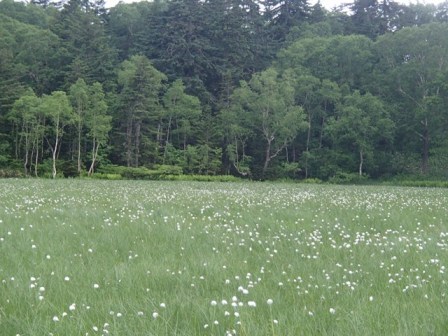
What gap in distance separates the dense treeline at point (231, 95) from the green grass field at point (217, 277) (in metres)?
40.6

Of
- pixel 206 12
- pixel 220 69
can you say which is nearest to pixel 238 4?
pixel 206 12

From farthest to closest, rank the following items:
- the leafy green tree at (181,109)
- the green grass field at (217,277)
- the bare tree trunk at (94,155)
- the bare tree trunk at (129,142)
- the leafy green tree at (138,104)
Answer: the leafy green tree at (181,109), the bare tree trunk at (129,142), the leafy green tree at (138,104), the bare tree trunk at (94,155), the green grass field at (217,277)

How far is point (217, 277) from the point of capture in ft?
16.5

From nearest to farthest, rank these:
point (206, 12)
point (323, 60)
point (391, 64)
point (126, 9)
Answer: point (391, 64)
point (323, 60)
point (206, 12)
point (126, 9)

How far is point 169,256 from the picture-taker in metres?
6.23

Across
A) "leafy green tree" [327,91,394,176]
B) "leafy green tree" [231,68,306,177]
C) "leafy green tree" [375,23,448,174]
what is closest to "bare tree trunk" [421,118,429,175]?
"leafy green tree" [375,23,448,174]

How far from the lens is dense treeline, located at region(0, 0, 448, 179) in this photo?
48.1 meters

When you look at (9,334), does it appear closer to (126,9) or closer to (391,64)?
(391,64)

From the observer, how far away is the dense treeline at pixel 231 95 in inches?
1893

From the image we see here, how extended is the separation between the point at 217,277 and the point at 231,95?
170 feet

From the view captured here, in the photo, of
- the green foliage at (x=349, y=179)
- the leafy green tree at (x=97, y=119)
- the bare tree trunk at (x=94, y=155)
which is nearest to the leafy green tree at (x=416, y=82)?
the green foliage at (x=349, y=179)

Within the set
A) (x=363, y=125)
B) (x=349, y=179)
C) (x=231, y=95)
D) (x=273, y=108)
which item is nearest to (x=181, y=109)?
(x=231, y=95)

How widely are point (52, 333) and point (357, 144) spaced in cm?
4806

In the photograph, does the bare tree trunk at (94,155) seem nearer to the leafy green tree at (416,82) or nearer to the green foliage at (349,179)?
the green foliage at (349,179)
